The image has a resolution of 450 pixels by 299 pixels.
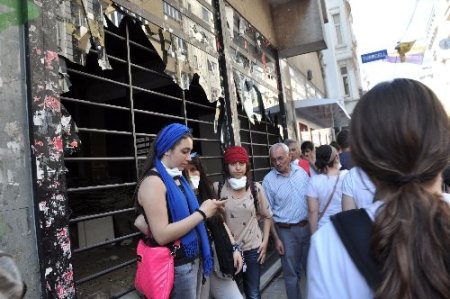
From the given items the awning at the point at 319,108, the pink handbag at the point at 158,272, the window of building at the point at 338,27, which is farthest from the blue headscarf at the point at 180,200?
the window of building at the point at 338,27

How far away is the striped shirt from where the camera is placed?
13.7ft

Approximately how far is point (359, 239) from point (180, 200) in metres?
1.64

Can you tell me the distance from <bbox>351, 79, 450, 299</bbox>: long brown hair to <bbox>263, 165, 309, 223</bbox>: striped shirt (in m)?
3.18

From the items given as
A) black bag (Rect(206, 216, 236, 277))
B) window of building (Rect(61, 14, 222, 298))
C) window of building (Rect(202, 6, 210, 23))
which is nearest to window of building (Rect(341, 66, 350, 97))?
window of building (Rect(61, 14, 222, 298))

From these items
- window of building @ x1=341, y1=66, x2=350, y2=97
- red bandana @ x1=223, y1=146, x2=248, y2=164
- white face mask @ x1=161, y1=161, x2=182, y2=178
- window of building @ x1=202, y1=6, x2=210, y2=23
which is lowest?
white face mask @ x1=161, y1=161, x2=182, y2=178

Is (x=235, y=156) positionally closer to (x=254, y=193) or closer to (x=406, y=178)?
(x=254, y=193)

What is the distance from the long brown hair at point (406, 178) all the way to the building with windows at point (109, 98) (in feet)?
6.53

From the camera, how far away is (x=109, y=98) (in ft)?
27.2

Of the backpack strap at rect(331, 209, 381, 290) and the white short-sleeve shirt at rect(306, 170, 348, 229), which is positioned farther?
the white short-sleeve shirt at rect(306, 170, 348, 229)

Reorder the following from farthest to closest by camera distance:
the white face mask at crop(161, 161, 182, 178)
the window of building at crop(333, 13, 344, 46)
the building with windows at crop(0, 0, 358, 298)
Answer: the window of building at crop(333, 13, 344, 46)
the white face mask at crop(161, 161, 182, 178)
the building with windows at crop(0, 0, 358, 298)

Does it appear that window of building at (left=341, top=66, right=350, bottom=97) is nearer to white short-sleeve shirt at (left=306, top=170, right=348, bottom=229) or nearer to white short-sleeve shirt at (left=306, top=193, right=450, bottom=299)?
white short-sleeve shirt at (left=306, top=170, right=348, bottom=229)

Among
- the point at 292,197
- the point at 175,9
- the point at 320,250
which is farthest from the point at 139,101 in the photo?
the point at 320,250

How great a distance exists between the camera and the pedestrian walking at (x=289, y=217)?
416 centimetres

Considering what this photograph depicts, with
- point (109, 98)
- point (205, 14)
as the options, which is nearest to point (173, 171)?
point (205, 14)
